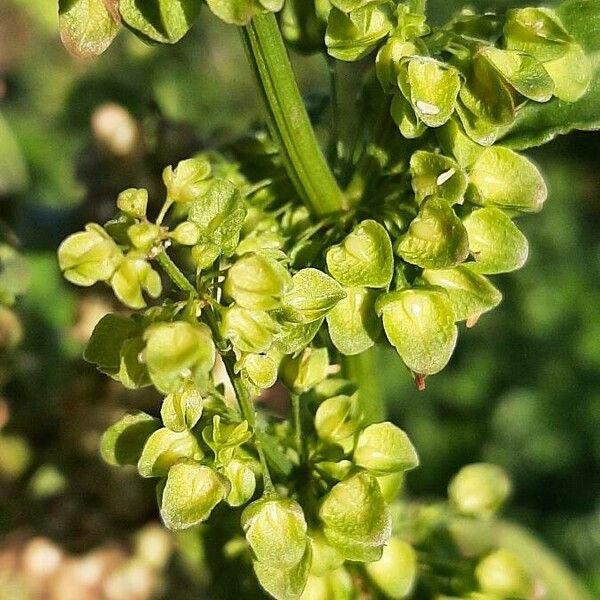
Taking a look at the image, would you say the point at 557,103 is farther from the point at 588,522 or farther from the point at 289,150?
the point at 588,522

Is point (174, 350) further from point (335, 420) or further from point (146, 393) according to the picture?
point (146, 393)

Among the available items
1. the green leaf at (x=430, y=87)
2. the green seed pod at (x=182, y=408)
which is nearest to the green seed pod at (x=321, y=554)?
the green seed pod at (x=182, y=408)

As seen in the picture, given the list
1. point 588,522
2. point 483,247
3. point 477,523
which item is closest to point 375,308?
point 483,247

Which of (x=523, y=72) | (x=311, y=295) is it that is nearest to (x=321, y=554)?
(x=311, y=295)

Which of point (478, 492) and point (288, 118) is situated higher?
point (288, 118)

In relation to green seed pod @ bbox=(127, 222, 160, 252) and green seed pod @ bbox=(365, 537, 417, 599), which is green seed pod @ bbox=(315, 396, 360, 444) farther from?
green seed pod @ bbox=(127, 222, 160, 252)

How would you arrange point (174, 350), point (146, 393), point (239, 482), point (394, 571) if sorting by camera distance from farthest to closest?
point (146, 393) < point (394, 571) < point (239, 482) < point (174, 350)

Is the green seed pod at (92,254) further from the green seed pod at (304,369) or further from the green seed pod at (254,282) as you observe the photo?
the green seed pod at (304,369)
